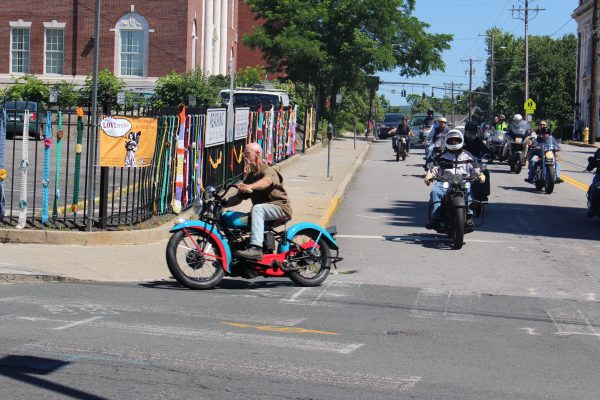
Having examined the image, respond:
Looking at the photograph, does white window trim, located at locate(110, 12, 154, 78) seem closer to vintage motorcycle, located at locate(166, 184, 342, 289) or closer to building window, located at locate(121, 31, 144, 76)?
building window, located at locate(121, 31, 144, 76)

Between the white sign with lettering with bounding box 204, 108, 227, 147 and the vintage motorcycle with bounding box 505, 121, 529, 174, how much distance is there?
13.2 meters

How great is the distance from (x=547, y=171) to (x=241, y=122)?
7.80 m

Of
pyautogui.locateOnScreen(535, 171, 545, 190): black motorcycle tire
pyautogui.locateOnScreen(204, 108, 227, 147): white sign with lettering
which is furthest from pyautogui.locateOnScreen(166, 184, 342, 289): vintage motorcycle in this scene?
pyautogui.locateOnScreen(535, 171, 545, 190): black motorcycle tire

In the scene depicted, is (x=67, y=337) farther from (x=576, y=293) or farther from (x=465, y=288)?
(x=576, y=293)

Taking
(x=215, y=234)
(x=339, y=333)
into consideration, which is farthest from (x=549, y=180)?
(x=339, y=333)

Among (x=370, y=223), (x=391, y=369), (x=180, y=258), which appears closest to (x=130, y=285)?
(x=180, y=258)

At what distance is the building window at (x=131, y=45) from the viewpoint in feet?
157

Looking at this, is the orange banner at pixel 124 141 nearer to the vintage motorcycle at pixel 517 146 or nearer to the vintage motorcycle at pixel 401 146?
the vintage motorcycle at pixel 517 146

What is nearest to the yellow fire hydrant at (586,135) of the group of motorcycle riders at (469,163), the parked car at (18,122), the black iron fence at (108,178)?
the group of motorcycle riders at (469,163)

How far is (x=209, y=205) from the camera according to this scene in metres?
10.6

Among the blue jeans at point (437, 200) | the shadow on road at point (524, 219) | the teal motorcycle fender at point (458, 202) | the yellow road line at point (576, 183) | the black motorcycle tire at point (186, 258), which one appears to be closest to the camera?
the black motorcycle tire at point (186, 258)

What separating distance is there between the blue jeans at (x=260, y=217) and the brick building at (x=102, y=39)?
37684 mm

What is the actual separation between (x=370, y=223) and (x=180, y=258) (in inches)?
291

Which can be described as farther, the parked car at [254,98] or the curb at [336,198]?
the parked car at [254,98]
